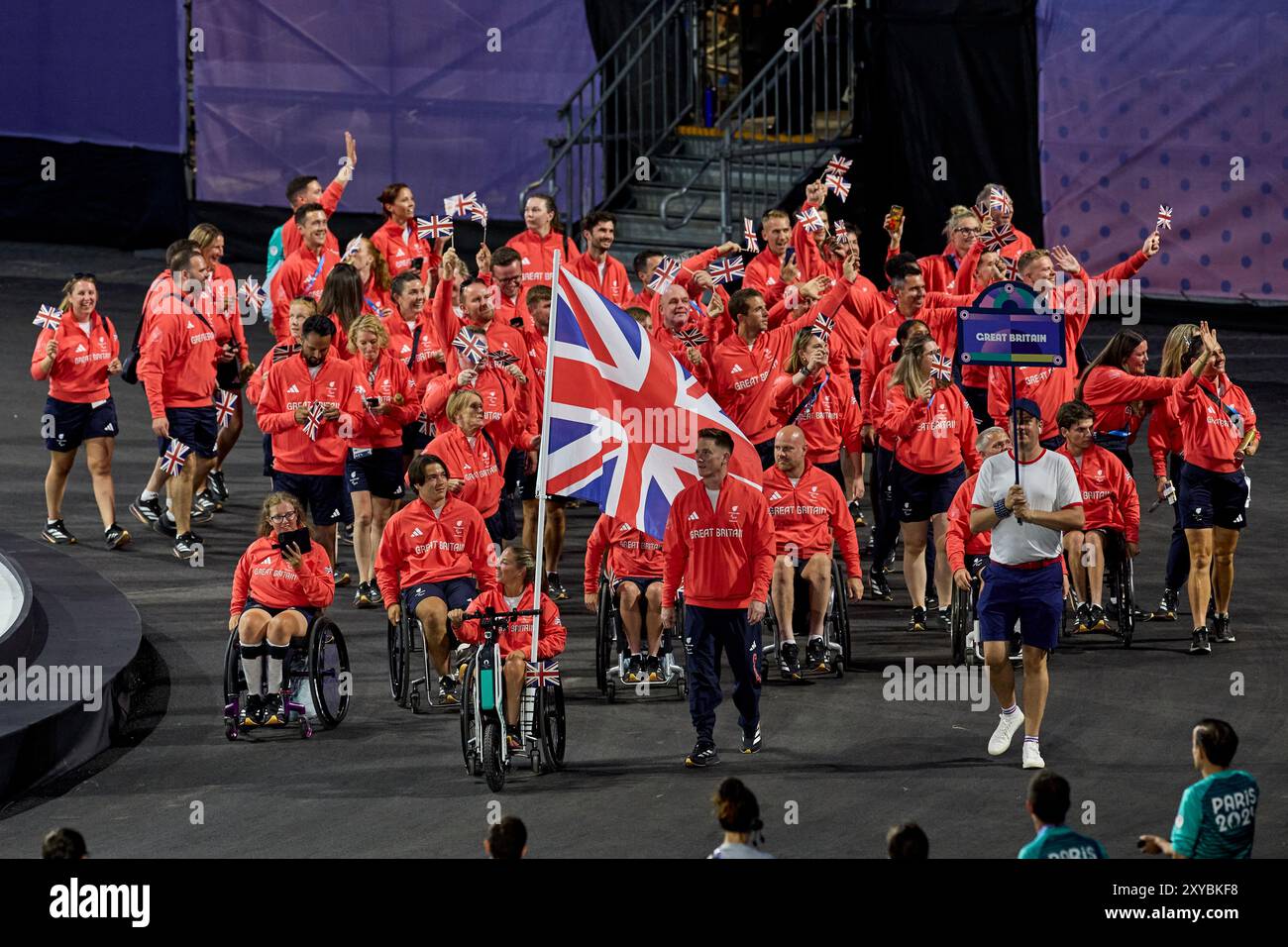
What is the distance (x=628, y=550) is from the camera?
12.9 meters

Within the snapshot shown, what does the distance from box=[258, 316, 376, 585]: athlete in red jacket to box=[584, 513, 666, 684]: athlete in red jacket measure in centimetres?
242

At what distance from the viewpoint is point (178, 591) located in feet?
48.9

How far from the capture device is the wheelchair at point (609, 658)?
1271 cm

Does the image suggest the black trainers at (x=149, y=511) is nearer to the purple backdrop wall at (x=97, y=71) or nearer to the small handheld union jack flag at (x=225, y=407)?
the small handheld union jack flag at (x=225, y=407)

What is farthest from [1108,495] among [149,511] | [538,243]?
[149,511]

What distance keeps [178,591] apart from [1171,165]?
531 inches

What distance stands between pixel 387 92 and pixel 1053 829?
1938 cm

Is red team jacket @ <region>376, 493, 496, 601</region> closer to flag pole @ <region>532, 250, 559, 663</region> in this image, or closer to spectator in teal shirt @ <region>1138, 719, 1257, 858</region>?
flag pole @ <region>532, 250, 559, 663</region>

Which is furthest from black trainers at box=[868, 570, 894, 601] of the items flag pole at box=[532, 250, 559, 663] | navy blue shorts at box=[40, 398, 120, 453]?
navy blue shorts at box=[40, 398, 120, 453]

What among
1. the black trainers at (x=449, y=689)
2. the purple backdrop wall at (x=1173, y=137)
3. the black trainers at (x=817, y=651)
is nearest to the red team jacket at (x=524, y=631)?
the black trainers at (x=449, y=689)

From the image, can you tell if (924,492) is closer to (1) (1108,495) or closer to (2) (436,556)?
(1) (1108,495)

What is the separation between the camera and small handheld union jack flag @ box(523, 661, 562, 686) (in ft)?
36.3

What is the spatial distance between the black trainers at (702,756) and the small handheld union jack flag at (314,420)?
4300 mm

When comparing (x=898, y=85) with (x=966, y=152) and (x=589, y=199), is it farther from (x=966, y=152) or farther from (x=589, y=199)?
(x=589, y=199)
